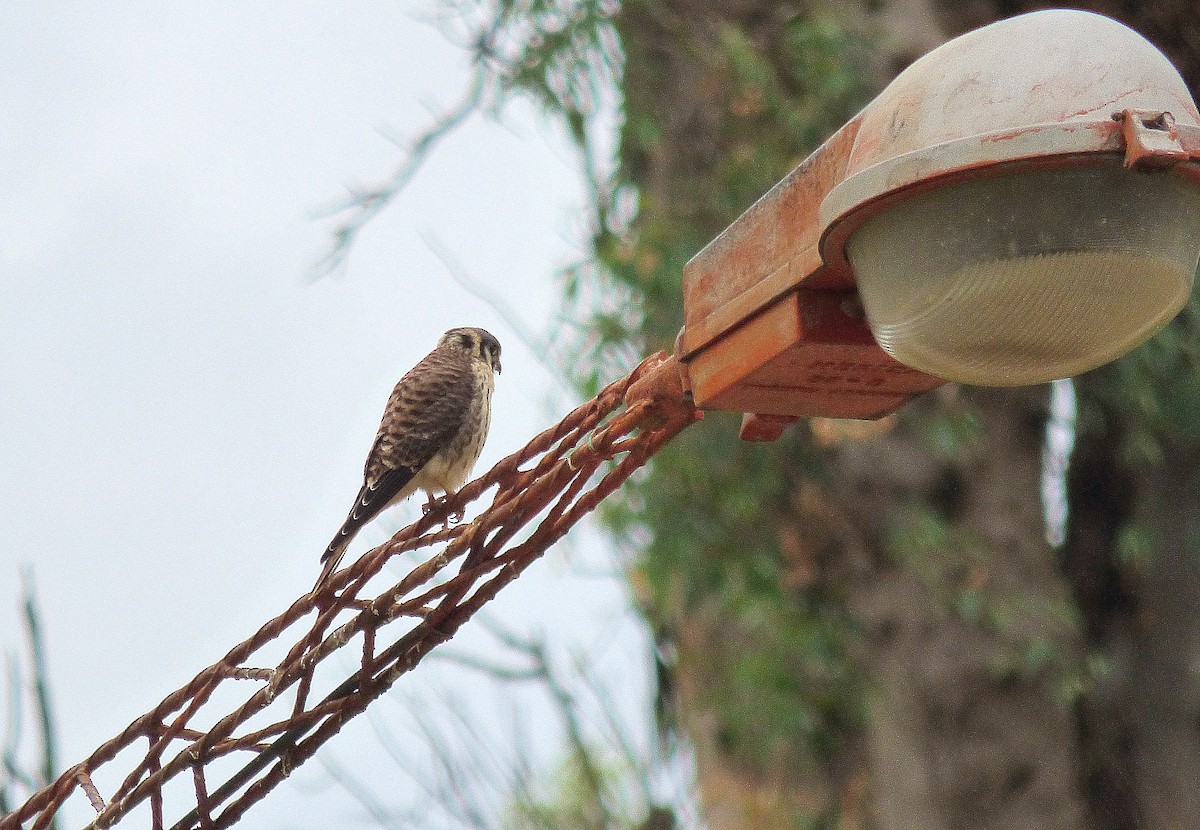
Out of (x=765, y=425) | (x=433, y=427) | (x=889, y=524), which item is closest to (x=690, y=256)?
(x=889, y=524)

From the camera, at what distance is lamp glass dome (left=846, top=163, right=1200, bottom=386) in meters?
1.87

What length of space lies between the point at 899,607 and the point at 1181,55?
2.59 meters

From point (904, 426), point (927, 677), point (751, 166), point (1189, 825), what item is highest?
point (751, 166)

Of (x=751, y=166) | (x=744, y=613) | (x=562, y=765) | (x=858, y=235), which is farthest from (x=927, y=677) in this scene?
(x=562, y=765)

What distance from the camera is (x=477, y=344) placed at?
5.25 m

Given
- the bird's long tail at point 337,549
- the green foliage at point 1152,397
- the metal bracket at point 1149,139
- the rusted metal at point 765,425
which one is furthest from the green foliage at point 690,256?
the metal bracket at point 1149,139

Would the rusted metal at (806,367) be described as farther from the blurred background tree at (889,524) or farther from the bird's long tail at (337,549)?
the blurred background tree at (889,524)

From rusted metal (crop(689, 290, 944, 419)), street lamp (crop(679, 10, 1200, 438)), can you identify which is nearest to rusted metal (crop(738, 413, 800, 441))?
rusted metal (crop(689, 290, 944, 419))

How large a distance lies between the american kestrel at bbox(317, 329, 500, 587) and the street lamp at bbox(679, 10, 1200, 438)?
89.8 inches

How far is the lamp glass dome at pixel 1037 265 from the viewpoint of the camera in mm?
1873

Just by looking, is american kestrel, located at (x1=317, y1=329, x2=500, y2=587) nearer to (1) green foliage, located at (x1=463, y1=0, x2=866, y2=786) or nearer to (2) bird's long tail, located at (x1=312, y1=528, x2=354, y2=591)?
(2) bird's long tail, located at (x1=312, y1=528, x2=354, y2=591)

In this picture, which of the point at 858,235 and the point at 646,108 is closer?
the point at 858,235

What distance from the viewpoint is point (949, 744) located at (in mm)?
7008

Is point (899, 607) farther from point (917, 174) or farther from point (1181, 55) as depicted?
point (917, 174)
